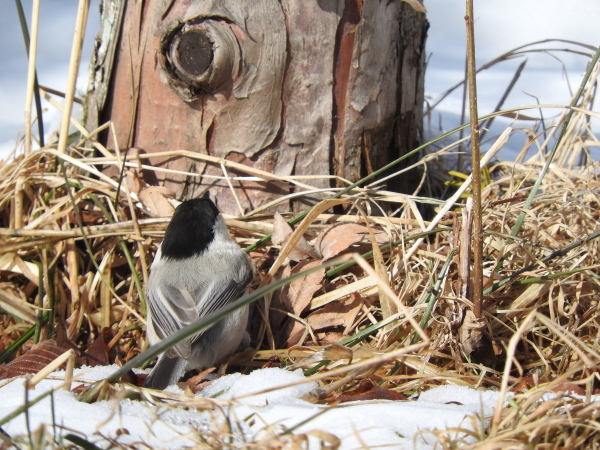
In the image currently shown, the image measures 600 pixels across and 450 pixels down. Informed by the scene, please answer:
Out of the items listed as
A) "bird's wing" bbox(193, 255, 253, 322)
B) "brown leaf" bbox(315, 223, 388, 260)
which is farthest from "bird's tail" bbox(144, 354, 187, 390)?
"brown leaf" bbox(315, 223, 388, 260)

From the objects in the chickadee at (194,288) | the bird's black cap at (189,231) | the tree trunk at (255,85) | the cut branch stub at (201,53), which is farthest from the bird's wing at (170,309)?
the cut branch stub at (201,53)

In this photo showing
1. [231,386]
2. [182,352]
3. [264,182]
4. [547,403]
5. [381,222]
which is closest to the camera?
[547,403]

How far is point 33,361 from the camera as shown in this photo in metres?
1.41

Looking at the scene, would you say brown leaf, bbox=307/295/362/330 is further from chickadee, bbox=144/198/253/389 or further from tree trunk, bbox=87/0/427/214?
tree trunk, bbox=87/0/427/214

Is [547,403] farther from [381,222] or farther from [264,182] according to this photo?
[264,182]

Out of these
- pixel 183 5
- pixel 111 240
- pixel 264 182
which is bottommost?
pixel 111 240

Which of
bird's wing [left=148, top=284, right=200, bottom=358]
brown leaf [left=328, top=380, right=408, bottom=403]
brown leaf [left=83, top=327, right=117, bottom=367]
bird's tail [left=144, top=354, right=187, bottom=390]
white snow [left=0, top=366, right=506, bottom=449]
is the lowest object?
brown leaf [left=83, top=327, right=117, bottom=367]

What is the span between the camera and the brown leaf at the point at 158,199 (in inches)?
73.5

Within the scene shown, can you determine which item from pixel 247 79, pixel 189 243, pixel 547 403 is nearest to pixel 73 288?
pixel 189 243

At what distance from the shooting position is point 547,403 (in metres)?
0.94

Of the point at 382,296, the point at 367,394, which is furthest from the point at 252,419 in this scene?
the point at 382,296

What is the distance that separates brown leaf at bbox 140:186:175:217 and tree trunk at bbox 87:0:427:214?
0.05m

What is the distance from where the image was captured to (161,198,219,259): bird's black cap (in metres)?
1.63

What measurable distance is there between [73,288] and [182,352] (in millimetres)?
559
